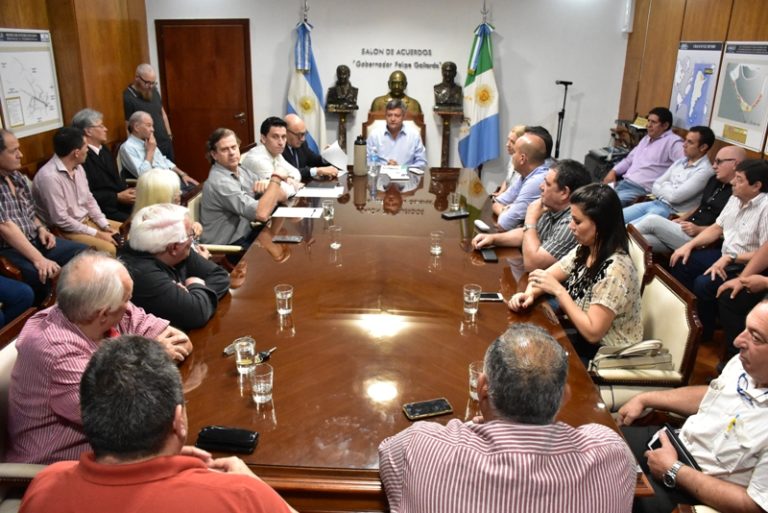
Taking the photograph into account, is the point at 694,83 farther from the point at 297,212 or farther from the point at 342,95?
the point at 297,212

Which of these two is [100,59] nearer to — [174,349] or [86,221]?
[86,221]

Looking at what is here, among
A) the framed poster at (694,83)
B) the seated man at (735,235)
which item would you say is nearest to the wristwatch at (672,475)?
the seated man at (735,235)

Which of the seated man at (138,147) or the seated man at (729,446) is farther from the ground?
the seated man at (138,147)

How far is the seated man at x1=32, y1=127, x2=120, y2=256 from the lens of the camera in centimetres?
391

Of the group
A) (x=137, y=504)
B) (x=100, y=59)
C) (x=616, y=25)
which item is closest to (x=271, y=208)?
(x=137, y=504)

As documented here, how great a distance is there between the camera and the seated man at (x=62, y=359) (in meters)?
1.56

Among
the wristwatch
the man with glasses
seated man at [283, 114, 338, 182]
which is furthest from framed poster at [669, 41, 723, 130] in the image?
the man with glasses

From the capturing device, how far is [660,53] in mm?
6180

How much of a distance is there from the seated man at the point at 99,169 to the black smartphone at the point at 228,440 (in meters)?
3.46

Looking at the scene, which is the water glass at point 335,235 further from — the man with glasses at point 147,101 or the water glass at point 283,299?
the man with glasses at point 147,101

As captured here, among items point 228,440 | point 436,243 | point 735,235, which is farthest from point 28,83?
point 735,235

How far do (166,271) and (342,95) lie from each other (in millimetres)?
5228

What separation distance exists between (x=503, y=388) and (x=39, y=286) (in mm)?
3295

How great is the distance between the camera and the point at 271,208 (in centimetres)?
363
